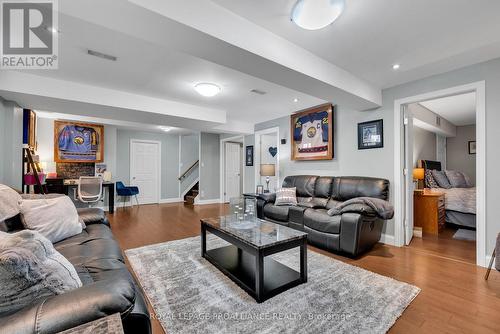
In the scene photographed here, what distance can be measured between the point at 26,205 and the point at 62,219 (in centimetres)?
31

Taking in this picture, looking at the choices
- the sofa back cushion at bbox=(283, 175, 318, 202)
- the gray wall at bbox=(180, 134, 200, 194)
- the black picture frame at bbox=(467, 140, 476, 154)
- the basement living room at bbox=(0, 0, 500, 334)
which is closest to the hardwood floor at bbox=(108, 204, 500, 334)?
the basement living room at bbox=(0, 0, 500, 334)

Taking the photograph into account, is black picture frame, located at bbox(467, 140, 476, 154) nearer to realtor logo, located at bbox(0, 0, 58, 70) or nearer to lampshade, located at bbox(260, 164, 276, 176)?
lampshade, located at bbox(260, 164, 276, 176)

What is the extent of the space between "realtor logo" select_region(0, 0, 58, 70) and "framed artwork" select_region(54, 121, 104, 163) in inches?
113

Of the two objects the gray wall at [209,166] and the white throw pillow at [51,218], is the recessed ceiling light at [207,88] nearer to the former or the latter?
the white throw pillow at [51,218]

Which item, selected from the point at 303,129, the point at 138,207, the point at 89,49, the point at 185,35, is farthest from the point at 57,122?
the point at 303,129

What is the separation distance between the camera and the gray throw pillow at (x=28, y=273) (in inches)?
32.1

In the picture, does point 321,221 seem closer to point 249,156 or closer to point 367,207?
point 367,207

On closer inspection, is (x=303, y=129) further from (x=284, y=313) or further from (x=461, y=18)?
(x=284, y=313)

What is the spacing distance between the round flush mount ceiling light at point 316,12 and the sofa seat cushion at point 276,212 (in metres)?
2.67

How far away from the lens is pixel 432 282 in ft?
7.17

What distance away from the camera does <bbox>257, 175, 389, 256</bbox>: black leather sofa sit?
2.73 m

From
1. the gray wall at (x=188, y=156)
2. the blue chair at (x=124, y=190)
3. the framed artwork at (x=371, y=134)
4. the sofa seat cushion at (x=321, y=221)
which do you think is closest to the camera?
the sofa seat cushion at (x=321, y=221)

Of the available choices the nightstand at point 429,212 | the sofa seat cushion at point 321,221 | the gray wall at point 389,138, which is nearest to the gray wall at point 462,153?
the nightstand at point 429,212

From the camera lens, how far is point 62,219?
209 centimetres
